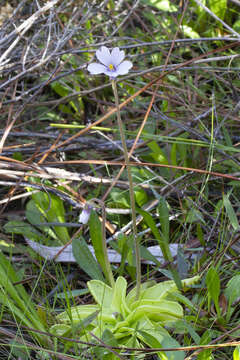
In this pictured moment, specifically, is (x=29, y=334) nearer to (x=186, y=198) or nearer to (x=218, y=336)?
(x=218, y=336)

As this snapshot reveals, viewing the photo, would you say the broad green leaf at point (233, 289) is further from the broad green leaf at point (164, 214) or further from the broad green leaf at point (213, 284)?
the broad green leaf at point (164, 214)

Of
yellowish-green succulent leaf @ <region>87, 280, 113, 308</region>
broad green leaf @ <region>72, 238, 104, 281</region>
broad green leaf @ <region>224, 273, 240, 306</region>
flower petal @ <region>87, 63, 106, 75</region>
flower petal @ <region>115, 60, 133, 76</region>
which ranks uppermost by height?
flower petal @ <region>87, 63, 106, 75</region>

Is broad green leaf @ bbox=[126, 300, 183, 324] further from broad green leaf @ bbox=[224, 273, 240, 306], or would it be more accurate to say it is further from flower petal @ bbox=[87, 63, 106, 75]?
flower petal @ bbox=[87, 63, 106, 75]

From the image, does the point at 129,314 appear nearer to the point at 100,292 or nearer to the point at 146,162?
the point at 100,292

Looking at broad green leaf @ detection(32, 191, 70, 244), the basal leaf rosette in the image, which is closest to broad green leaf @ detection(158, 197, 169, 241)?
the basal leaf rosette

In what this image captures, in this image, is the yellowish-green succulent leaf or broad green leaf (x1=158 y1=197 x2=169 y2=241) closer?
the yellowish-green succulent leaf

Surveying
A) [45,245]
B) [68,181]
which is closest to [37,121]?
[68,181]

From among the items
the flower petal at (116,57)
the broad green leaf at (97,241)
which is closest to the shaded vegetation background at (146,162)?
the broad green leaf at (97,241)
